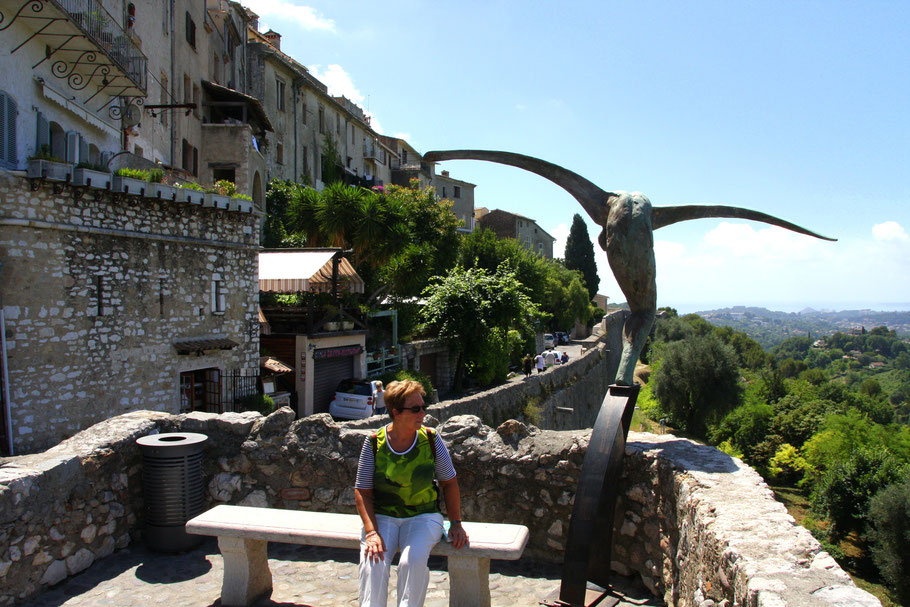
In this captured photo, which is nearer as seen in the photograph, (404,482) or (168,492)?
(404,482)

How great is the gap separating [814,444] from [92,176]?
28.5 metres

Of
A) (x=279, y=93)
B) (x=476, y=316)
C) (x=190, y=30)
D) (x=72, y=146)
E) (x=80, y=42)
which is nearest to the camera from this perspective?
(x=80, y=42)

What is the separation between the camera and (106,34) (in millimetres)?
14945

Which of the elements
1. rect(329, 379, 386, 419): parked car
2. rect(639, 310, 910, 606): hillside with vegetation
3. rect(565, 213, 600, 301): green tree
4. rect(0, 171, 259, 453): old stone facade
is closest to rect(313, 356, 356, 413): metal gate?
rect(329, 379, 386, 419): parked car

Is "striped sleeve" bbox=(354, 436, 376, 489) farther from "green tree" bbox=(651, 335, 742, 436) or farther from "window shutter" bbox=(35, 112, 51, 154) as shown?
"green tree" bbox=(651, 335, 742, 436)

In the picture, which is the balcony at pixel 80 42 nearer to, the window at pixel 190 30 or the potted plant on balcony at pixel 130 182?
the potted plant on balcony at pixel 130 182

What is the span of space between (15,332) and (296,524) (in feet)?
28.9

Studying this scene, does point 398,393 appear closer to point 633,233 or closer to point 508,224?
point 633,233

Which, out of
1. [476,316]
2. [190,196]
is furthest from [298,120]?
[190,196]

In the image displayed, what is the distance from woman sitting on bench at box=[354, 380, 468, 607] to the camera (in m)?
4.00

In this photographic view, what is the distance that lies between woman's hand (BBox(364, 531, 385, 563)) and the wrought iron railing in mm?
12392

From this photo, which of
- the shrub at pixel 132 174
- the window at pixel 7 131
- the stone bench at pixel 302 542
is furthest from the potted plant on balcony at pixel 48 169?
the stone bench at pixel 302 542

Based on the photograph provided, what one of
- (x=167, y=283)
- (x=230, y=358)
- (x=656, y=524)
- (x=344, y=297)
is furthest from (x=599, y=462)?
(x=344, y=297)

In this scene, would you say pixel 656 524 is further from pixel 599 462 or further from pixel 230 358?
pixel 230 358
